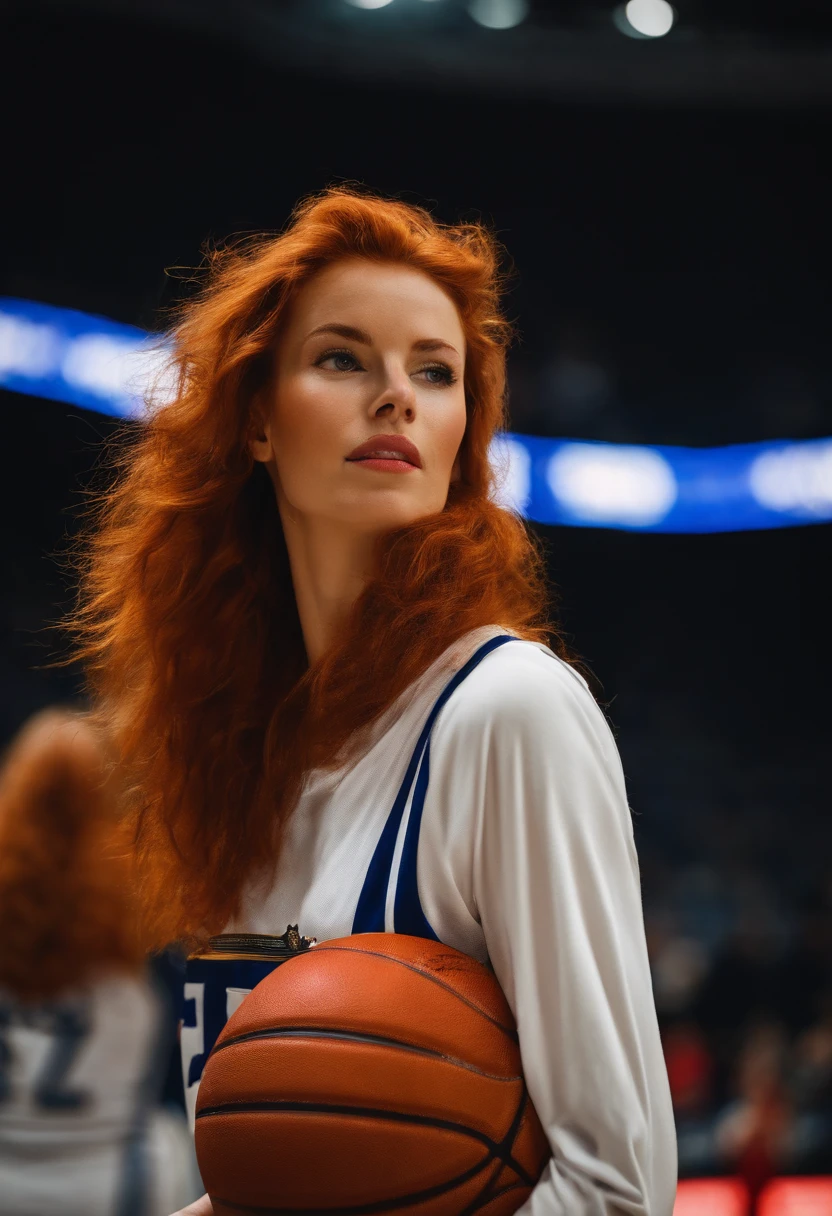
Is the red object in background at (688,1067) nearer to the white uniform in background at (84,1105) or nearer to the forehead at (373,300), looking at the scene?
the white uniform in background at (84,1105)

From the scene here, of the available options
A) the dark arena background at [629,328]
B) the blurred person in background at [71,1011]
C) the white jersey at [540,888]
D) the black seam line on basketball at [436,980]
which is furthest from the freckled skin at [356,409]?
the dark arena background at [629,328]

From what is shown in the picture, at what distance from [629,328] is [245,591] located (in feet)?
24.7

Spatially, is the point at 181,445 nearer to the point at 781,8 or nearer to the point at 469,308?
the point at 469,308

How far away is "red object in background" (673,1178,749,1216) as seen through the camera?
5.07 m

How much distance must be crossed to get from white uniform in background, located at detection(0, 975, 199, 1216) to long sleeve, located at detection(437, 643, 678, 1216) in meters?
1.74

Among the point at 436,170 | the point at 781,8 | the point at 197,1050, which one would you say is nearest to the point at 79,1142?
the point at 197,1050

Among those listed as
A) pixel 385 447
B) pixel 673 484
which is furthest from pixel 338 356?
pixel 673 484

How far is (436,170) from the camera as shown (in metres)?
7.62

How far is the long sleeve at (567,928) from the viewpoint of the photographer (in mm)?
1121

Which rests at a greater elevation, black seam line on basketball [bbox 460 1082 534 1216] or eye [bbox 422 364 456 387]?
eye [bbox 422 364 456 387]

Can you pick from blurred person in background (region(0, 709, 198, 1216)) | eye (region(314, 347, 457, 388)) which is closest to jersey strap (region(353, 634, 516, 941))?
eye (region(314, 347, 457, 388))

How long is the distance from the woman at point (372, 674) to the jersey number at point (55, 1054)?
0.99 m

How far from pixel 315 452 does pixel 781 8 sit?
6.73 meters

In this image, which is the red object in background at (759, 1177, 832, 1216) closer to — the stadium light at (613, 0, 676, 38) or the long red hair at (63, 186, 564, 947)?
the long red hair at (63, 186, 564, 947)
